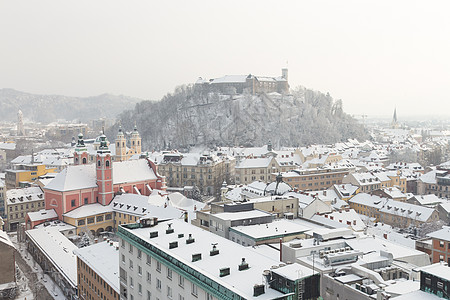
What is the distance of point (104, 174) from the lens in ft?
207

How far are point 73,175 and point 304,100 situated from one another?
118 m

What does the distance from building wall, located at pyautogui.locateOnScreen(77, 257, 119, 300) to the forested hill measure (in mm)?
104438

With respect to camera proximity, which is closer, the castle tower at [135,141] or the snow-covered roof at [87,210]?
the snow-covered roof at [87,210]

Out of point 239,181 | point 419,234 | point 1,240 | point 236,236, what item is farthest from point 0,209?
point 419,234

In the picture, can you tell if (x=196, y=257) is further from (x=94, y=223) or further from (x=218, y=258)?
(x=94, y=223)

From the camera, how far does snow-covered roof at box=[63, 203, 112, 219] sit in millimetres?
59531

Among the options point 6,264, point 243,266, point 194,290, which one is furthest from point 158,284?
point 6,264

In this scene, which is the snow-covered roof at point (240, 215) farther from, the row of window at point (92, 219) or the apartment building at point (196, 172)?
the apartment building at point (196, 172)

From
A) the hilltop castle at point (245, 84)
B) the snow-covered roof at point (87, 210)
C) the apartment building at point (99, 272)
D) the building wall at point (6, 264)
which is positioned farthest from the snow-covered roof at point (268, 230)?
the hilltop castle at point (245, 84)

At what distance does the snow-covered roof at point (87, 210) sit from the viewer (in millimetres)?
59531

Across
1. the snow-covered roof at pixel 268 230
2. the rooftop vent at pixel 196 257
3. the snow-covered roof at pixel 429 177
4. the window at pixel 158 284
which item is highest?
the rooftop vent at pixel 196 257

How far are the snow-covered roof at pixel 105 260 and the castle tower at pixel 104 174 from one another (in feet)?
77.5

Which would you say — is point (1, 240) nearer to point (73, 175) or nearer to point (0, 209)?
point (73, 175)

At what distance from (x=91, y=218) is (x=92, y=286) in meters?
24.5
